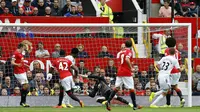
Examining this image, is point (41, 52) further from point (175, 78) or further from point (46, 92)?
point (175, 78)

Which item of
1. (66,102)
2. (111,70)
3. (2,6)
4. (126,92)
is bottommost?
(66,102)

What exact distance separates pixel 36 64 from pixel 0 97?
1605 mm

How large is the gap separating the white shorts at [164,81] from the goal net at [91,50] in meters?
1.28

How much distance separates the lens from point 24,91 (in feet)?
74.7

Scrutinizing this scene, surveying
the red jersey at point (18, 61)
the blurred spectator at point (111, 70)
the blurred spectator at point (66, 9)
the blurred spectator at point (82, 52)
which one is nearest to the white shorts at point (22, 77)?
the red jersey at point (18, 61)

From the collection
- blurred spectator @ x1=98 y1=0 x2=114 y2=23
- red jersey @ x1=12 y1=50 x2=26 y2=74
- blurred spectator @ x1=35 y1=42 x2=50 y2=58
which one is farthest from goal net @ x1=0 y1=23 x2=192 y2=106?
blurred spectator @ x1=98 y1=0 x2=114 y2=23

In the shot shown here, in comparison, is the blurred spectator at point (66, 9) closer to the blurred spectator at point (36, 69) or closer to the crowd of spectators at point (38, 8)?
the crowd of spectators at point (38, 8)

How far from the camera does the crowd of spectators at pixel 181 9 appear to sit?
1136 inches

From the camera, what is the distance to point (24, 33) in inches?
971

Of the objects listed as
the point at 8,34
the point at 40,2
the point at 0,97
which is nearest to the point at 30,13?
the point at 40,2

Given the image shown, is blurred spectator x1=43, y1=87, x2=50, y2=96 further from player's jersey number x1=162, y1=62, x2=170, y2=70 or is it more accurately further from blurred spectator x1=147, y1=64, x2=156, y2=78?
player's jersey number x1=162, y1=62, x2=170, y2=70

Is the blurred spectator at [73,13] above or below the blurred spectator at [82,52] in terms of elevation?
above

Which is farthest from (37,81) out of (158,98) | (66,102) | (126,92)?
(158,98)

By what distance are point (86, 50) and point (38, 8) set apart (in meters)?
3.57
